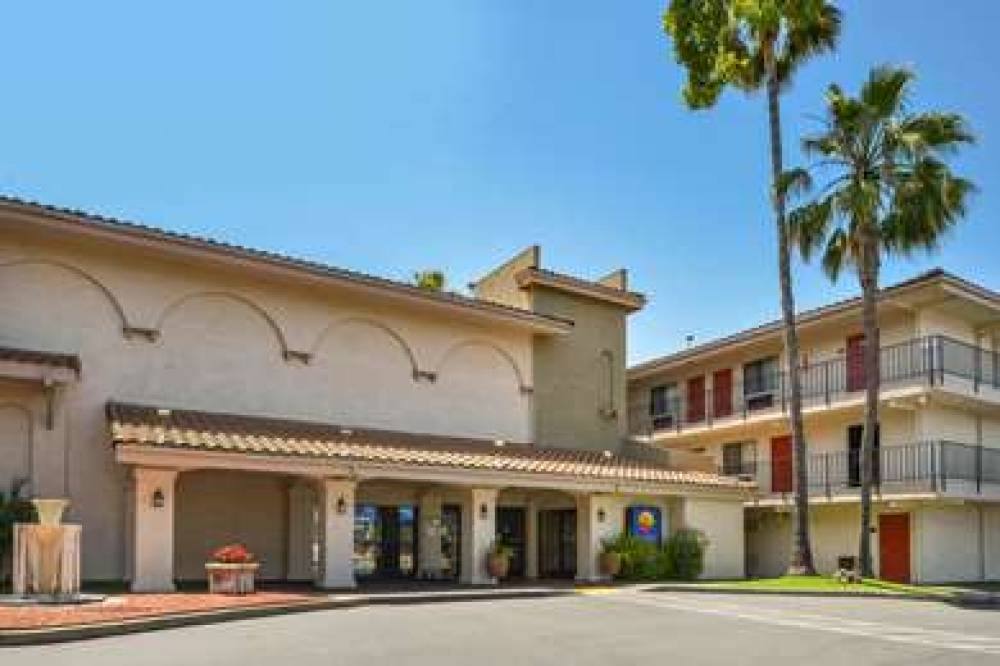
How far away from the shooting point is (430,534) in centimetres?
2814

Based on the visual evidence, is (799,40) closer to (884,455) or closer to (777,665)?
(884,455)

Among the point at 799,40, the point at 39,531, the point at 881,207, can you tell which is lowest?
the point at 39,531

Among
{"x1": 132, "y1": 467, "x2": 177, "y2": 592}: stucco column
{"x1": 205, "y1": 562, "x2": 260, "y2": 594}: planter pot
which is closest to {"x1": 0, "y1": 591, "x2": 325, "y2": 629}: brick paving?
{"x1": 205, "y1": 562, "x2": 260, "y2": 594}: planter pot

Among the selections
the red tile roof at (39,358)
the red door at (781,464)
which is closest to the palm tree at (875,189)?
the red door at (781,464)

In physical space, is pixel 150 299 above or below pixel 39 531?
above

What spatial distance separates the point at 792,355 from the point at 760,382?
10426 mm

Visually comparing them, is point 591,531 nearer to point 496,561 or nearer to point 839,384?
point 496,561

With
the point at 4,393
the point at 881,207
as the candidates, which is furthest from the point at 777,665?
the point at 881,207

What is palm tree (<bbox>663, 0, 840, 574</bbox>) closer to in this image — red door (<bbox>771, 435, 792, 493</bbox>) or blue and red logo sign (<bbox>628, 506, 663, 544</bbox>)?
blue and red logo sign (<bbox>628, 506, 663, 544</bbox>)

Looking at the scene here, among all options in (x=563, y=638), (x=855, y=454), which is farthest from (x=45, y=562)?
(x=855, y=454)

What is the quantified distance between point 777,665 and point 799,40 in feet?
70.3

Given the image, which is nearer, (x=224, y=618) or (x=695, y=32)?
(x=224, y=618)

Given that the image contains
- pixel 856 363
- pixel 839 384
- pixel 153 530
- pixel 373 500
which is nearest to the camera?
pixel 153 530

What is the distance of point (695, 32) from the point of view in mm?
30375
